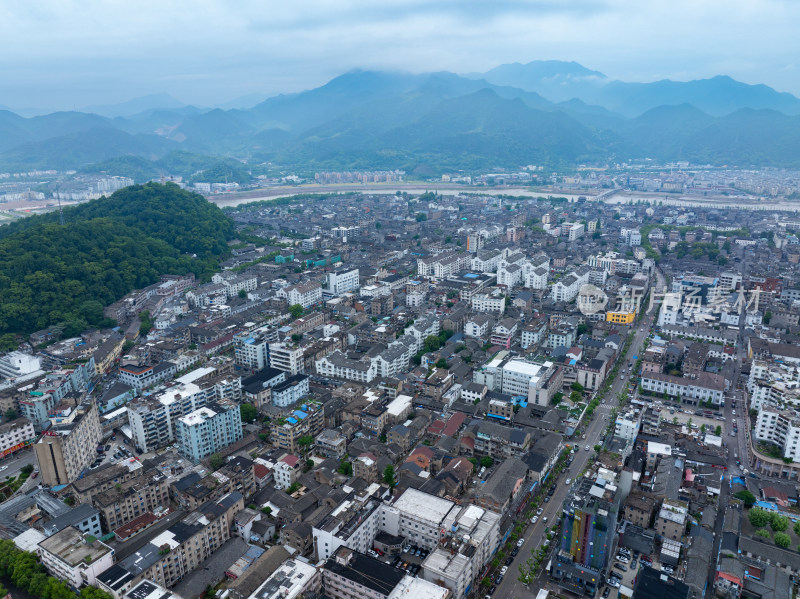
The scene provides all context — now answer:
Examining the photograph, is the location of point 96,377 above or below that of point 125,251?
below

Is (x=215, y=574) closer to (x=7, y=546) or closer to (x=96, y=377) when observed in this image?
(x=7, y=546)

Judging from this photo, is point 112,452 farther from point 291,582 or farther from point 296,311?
point 296,311

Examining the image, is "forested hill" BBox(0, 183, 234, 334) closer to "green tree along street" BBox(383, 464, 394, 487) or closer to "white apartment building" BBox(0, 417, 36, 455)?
"white apartment building" BBox(0, 417, 36, 455)

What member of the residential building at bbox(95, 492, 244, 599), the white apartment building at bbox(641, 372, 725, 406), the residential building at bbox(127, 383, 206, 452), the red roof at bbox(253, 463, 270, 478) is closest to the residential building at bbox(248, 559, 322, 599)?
the residential building at bbox(95, 492, 244, 599)

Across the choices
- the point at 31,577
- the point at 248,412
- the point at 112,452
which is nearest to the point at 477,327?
the point at 248,412

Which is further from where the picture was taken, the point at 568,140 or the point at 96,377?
the point at 568,140

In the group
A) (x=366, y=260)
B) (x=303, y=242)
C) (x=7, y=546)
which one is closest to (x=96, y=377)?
(x=7, y=546)

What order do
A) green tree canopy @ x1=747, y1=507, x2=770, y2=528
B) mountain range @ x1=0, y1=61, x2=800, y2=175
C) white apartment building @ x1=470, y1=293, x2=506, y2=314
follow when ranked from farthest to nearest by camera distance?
mountain range @ x1=0, y1=61, x2=800, y2=175 < white apartment building @ x1=470, y1=293, x2=506, y2=314 < green tree canopy @ x1=747, y1=507, x2=770, y2=528
